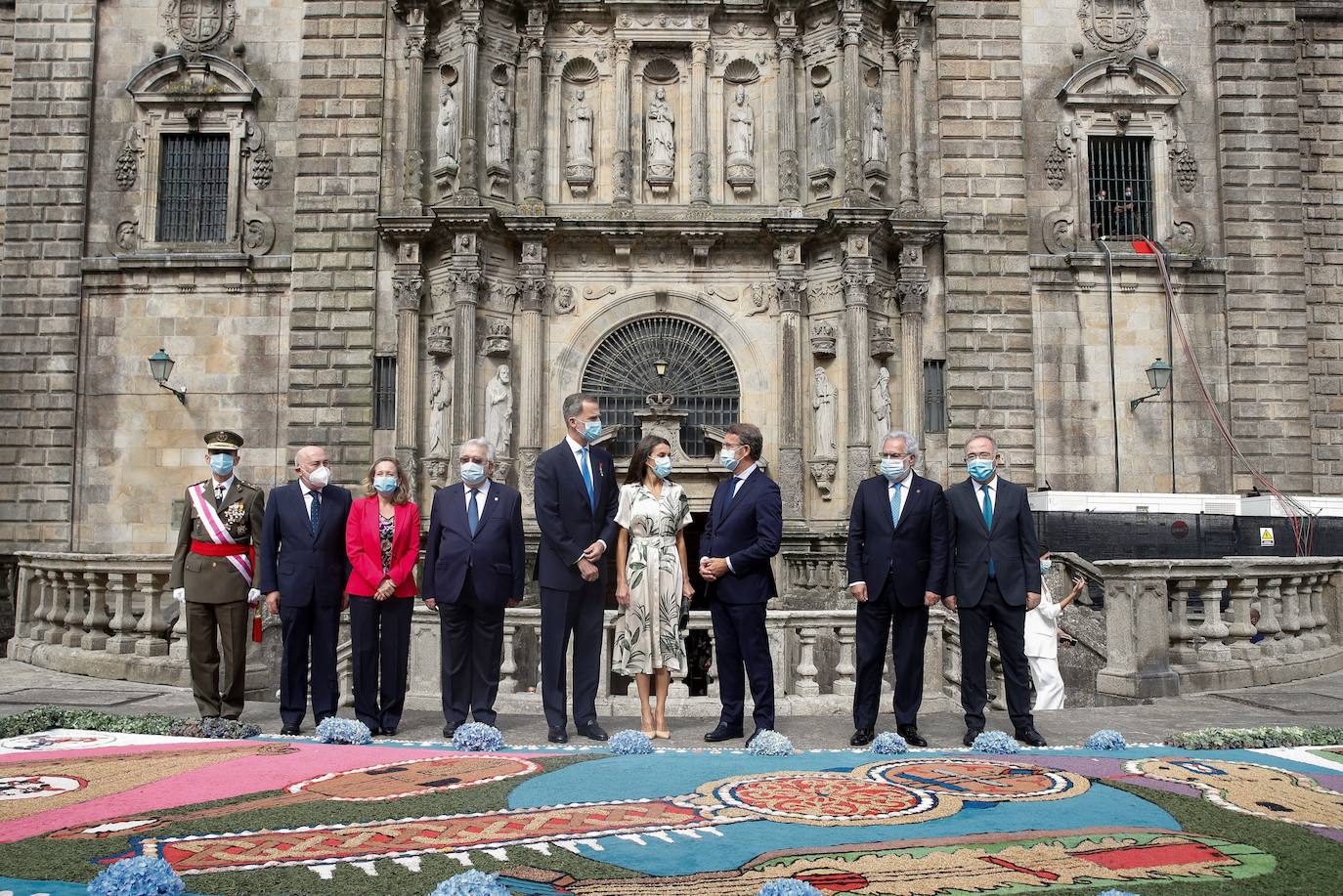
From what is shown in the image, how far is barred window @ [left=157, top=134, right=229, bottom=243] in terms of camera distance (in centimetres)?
2106

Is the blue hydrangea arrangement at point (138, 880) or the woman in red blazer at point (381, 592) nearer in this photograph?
the blue hydrangea arrangement at point (138, 880)

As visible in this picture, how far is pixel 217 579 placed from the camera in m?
8.52

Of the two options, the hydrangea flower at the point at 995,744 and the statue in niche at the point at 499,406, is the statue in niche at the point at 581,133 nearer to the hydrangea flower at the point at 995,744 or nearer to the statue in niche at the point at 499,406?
the statue in niche at the point at 499,406

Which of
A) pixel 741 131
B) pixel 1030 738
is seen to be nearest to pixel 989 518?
pixel 1030 738

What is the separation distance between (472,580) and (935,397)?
13493 millimetres

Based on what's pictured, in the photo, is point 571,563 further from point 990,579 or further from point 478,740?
point 990,579

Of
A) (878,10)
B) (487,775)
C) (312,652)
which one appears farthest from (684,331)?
(487,775)

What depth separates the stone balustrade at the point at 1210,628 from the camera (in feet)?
33.6

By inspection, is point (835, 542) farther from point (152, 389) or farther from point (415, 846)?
point (415, 846)

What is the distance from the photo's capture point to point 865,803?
5.31 m

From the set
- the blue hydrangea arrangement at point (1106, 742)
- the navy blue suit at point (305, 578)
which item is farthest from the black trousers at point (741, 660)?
the navy blue suit at point (305, 578)

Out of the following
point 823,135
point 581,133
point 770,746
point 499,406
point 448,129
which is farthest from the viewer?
point 581,133

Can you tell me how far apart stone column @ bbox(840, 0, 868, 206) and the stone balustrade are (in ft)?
32.4

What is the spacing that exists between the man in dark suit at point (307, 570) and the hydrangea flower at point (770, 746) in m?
3.51
